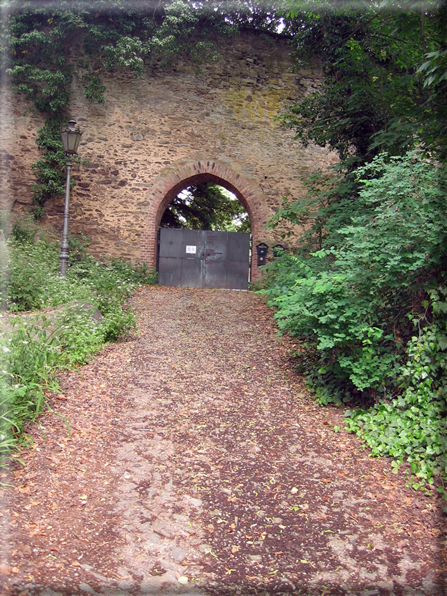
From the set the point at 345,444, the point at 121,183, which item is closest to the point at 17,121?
the point at 121,183

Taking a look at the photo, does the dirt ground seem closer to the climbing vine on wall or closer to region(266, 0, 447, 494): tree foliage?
region(266, 0, 447, 494): tree foliage

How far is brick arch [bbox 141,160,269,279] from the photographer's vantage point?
11.6m

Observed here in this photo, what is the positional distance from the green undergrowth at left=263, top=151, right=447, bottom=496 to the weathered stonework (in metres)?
7.81

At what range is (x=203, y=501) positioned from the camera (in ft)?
9.40

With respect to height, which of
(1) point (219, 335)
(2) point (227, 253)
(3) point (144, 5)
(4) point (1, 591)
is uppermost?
(3) point (144, 5)

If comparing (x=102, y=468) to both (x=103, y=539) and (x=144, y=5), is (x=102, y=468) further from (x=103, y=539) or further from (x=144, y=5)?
(x=144, y=5)

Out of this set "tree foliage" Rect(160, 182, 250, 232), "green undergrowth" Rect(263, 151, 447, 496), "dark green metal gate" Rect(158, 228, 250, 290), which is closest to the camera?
"green undergrowth" Rect(263, 151, 447, 496)

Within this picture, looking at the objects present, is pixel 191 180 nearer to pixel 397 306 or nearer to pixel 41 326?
pixel 41 326

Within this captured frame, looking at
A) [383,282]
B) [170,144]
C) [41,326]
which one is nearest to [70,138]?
[170,144]

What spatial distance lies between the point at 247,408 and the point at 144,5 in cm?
1113

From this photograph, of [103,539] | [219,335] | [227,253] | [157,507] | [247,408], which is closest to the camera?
[103,539]

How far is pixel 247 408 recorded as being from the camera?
4.18 metres

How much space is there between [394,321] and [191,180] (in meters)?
9.03

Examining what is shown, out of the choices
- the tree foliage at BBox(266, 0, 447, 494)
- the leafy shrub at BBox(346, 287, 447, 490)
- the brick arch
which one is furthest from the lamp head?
the leafy shrub at BBox(346, 287, 447, 490)
